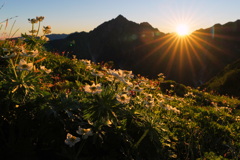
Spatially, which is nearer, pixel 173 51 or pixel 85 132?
pixel 85 132

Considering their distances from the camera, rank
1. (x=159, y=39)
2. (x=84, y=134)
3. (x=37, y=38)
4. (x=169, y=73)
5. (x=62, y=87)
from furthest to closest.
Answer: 1. (x=159, y=39)
2. (x=169, y=73)
3. (x=37, y=38)
4. (x=62, y=87)
5. (x=84, y=134)

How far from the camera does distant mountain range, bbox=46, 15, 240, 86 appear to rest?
401 ft

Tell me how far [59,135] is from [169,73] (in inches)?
5348

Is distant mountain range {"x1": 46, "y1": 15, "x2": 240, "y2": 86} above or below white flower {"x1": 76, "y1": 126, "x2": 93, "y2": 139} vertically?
below

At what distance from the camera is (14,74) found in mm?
3258

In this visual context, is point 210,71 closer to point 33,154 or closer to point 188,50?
point 188,50

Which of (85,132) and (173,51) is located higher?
(85,132)

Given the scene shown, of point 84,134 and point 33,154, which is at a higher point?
point 84,134

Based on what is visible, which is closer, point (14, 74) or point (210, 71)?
point (14, 74)

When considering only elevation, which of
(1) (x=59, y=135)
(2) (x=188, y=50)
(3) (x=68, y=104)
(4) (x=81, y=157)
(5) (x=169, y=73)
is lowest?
(5) (x=169, y=73)

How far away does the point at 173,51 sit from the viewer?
5822 inches

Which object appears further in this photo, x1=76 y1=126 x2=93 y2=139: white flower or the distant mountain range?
the distant mountain range

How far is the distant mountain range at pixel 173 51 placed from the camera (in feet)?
401

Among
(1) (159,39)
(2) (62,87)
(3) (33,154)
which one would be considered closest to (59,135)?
(3) (33,154)
